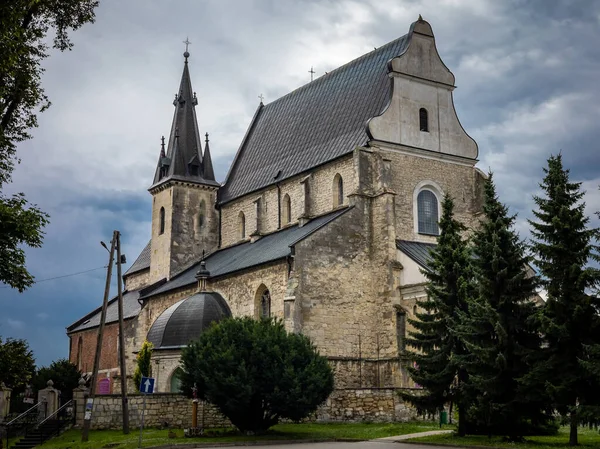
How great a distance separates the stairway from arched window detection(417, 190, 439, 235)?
64.0 ft

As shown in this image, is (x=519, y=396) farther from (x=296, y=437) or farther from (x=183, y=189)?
(x=183, y=189)

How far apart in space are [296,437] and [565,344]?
10.4 m

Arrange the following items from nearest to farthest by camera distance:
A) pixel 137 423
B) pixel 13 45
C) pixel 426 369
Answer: pixel 13 45
pixel 426 369
pixel 137 423

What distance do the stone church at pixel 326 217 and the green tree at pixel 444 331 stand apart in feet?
22.7

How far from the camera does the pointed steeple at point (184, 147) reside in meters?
53.9

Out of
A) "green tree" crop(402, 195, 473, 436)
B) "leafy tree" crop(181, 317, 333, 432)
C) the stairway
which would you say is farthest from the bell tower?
"green tree" crop(402, 195, 473, 436)

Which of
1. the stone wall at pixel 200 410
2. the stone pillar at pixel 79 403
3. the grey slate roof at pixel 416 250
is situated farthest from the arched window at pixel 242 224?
the stone wall at pixel 200 410

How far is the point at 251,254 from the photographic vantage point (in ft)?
146

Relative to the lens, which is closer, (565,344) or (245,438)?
(565,344)

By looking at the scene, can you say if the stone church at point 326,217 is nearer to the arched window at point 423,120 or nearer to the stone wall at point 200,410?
the arched window at point 423,120

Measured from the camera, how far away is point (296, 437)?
28.7 m

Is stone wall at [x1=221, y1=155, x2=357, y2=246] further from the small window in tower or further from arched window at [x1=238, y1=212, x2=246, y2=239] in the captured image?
the small window in tower

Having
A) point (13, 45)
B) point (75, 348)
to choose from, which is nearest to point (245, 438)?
point (13, 45)

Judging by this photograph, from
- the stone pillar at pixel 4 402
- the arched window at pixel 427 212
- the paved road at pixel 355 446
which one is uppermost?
the arched window at pixel 427 212
